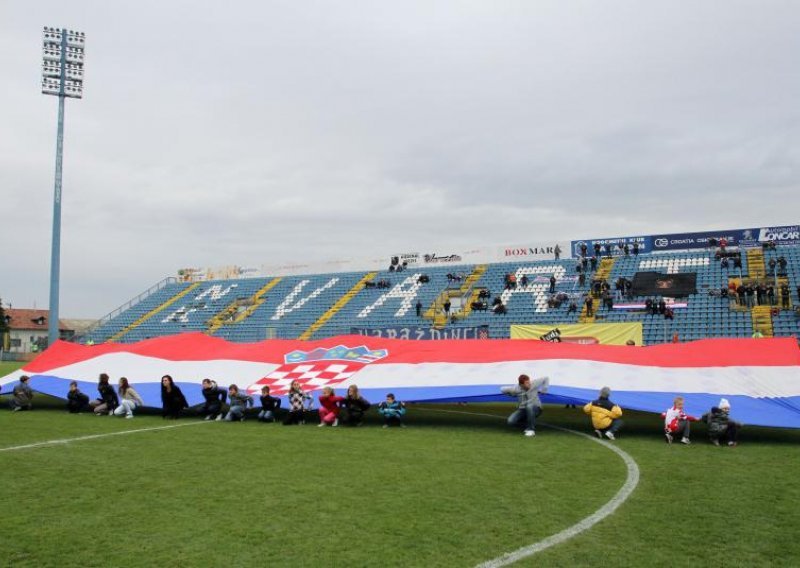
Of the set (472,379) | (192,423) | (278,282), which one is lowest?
(192,423)

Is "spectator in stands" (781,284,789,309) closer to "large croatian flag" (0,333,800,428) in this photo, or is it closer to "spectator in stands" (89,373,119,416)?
"large croatian flag" (0,333,800,428)

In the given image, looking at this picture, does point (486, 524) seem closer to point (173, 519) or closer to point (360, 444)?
point (173, 519)

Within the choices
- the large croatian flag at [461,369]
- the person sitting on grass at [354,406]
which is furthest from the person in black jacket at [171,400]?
the person sitting on grass at [354,406]

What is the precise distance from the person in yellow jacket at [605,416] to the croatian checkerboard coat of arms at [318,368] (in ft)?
17.1

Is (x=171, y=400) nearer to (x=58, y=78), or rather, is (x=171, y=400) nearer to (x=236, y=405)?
(x=236, y=405)

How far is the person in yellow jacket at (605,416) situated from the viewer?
36.2ft

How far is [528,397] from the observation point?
38.4 feet

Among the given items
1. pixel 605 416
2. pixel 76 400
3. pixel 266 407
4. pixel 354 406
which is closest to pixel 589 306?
pixel 354 406

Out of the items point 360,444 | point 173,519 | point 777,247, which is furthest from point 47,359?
point 777,247

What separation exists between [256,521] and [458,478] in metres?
2.60

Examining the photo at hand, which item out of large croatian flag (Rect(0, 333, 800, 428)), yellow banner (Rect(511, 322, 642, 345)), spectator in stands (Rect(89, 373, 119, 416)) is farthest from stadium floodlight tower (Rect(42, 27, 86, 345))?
yellow banner (Rect(511, 322, 642, 345))

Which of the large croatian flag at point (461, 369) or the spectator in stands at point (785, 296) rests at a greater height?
the spectator in stands at point (785, 296)

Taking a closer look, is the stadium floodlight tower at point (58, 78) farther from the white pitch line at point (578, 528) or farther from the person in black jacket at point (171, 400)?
the white pitch line at point (578, 528)

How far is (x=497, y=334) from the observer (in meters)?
30.7
